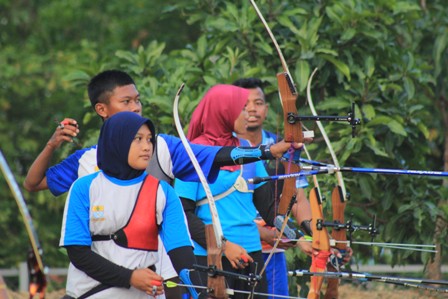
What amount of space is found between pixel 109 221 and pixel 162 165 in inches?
32.1

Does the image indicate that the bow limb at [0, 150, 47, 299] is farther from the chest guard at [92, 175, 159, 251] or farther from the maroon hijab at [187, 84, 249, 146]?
the maroon hijab at [187, 84, 249, 146]

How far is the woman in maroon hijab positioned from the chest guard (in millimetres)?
1103

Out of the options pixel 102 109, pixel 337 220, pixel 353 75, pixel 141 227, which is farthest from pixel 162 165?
pixel 353 75

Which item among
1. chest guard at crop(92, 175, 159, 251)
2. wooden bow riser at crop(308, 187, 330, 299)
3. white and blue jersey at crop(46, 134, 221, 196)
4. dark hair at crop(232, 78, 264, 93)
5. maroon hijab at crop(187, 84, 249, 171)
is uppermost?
dark hair at crop(232, 78, 264, 93)

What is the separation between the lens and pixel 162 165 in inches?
233

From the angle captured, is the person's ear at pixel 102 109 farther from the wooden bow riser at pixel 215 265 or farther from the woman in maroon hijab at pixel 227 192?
the wooden bow riser at pixel 215 265

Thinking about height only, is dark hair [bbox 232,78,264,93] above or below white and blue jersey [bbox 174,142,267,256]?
above

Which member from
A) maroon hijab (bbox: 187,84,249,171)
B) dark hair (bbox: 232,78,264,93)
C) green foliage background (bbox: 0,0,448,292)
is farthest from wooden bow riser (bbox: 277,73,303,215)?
green foliage background (bbox: 0,0,448,292)

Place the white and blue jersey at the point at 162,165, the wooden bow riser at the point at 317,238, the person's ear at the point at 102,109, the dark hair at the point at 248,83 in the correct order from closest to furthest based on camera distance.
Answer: the white and blue jersey at the point at 162,165 → the wooden bow riser at the point at 317,238 → the person's ear at the point at 102,109 → the dark hair at the point at 248,83

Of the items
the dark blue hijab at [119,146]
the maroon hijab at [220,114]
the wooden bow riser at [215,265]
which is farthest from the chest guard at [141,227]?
the maroon hijab at [220,114]

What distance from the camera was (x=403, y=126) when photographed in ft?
30.3

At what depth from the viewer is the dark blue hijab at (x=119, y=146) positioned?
5207 mm

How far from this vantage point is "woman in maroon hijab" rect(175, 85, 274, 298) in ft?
21.1

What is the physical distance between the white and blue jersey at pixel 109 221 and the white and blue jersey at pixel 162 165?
0.56m
